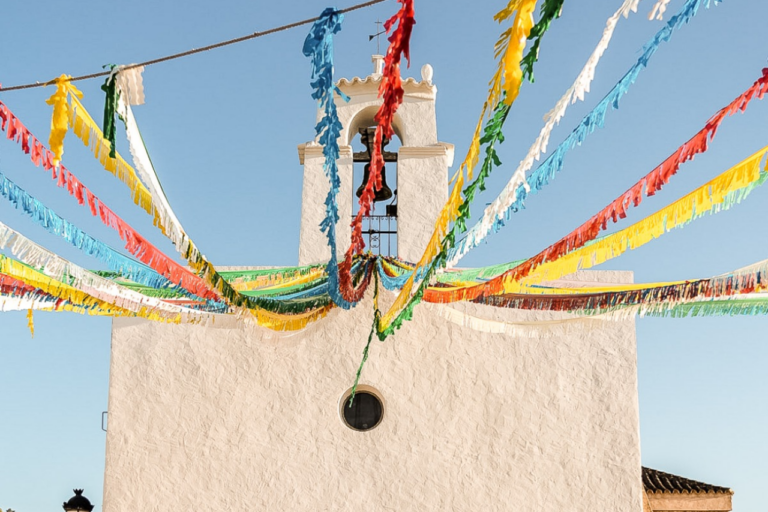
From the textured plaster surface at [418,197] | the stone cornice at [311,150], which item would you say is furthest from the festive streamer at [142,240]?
the stone cornice at [311,150]

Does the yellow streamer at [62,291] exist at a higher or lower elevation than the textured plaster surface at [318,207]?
lower

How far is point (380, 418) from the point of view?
24.9 ft

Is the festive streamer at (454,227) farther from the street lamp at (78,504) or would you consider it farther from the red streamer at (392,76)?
the street lamp at (78,504)

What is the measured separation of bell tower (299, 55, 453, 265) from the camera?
8.10 meters

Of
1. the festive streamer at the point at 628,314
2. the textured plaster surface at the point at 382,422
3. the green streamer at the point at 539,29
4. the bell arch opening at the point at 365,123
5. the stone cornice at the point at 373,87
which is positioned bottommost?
the textured plaster surface at the point at 382,422

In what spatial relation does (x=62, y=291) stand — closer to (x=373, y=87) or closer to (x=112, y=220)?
(x=112, y=220)

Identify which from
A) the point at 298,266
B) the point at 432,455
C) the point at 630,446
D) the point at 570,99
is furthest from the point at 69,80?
the point at 630,446

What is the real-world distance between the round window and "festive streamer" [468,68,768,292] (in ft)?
9.99

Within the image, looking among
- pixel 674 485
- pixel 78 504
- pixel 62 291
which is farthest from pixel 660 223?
pixel 674 485

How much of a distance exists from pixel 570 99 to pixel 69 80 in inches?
78.7

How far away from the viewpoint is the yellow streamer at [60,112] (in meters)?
3.50

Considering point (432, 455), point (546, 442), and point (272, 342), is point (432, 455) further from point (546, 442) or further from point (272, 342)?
point (272, 342)

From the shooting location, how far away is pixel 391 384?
25.0 ft

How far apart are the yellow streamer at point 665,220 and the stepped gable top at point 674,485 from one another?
795 cm
